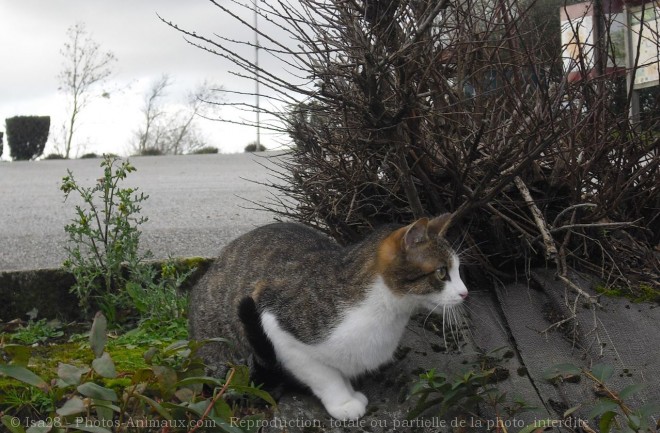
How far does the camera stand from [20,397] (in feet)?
11.2

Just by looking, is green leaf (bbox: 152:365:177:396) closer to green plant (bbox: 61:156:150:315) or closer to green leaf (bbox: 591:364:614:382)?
green leaf (bbox: 591:364:614:382)

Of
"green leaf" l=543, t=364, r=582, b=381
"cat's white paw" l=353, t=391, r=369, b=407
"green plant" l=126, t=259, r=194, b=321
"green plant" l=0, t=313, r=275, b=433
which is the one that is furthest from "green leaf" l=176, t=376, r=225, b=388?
"green plant" l=126, t=259, r=194, b=321

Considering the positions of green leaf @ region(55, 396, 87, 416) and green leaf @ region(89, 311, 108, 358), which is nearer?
green leaf @ region(55, 396, 87, 416)

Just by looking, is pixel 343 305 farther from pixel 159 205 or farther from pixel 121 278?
pixel 159 205

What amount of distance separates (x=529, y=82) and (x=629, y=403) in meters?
1.77

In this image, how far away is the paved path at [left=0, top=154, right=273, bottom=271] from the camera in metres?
6.20

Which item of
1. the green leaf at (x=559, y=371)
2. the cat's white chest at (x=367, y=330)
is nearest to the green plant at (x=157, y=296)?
the cat's white chest at (x=367, y=330)

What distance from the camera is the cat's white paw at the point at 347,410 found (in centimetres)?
335

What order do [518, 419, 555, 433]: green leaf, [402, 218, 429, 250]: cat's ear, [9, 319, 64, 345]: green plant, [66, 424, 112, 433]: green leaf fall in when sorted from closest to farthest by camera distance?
1. [66, 424, 112, 433]: green leaf
2. [518, 419, 555, 433]: green leaf
3. [402, 218, 429, 250]: cat's ear
4. [9, 319, 64, 345]: green plant

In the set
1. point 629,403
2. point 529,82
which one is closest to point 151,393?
point 629,403

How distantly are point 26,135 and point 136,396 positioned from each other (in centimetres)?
1945

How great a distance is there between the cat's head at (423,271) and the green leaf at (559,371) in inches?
17.3

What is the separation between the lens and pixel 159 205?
9.46 meters

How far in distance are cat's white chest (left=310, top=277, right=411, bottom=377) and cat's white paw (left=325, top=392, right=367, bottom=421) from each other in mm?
169
